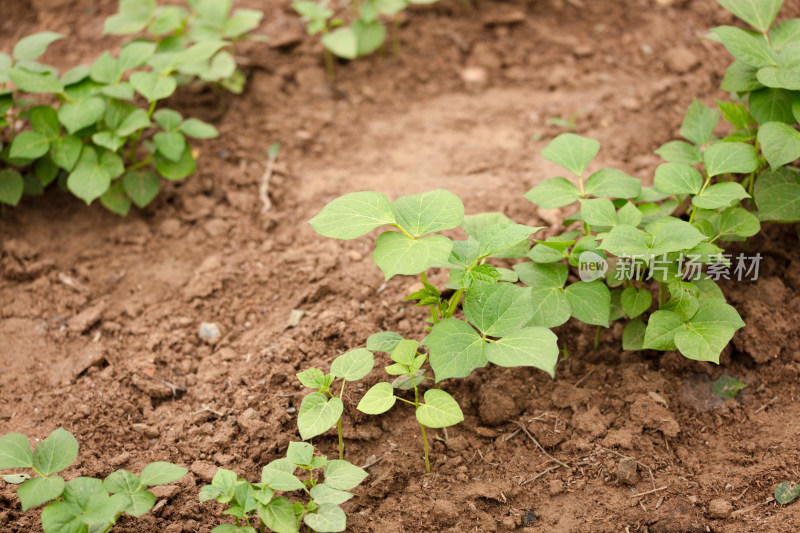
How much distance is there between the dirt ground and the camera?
2195 mm

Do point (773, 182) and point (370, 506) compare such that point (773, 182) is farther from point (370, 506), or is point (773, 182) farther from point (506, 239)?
point (370, 506)

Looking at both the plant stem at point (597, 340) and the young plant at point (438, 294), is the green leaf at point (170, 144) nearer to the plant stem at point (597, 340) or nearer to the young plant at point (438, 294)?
the young plant at point (438, 294)

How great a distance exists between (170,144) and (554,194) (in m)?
1.77

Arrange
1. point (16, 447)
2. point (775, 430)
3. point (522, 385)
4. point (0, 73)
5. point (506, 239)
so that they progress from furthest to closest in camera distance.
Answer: point (0, 73), point (522, 385), point (775, 430), point (506, 239), point (16, 447)

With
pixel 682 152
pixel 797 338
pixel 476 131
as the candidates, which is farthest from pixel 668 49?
pixel 797 338

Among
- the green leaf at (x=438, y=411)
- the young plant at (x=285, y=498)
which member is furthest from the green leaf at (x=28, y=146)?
the green leaf at (x=438, y=411)

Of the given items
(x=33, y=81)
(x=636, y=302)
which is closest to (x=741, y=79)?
(x=636, y=302)

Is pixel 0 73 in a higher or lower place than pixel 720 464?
higher

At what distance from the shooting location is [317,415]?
6.79ft

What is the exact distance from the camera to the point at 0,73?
289 centimetres

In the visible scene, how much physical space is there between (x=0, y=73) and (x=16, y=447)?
174 cm

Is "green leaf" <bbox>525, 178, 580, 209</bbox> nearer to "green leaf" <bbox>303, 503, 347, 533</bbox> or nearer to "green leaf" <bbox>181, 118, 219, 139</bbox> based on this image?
"green leaf" <bbox>303, 503, 347, 533</bbox>

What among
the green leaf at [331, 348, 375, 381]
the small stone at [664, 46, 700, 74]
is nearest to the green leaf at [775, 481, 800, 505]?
the green leaf at [331, 348, 375, 381]

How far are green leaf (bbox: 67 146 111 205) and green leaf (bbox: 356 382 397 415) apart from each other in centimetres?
161
